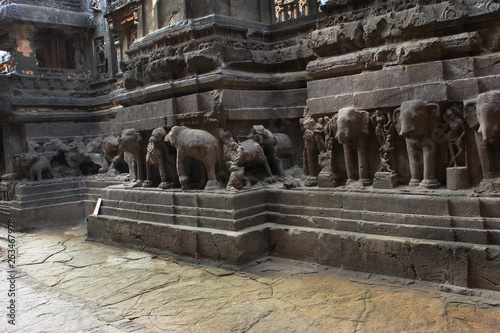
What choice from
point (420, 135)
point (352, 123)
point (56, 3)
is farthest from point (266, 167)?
point (56, 3)

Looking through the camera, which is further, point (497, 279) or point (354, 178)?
point (354, 178)

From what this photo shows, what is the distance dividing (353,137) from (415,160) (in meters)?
0.81

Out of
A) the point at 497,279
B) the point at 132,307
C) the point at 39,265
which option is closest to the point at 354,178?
the point at 497,279

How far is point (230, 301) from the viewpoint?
4574 millimetres

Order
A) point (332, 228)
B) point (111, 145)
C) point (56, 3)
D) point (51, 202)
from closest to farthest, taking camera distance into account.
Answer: point (332, 228) → point (51, 202) → point (111, 145) → point (56, 3)

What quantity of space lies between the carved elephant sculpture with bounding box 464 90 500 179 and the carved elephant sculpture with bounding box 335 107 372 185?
47.7 inches

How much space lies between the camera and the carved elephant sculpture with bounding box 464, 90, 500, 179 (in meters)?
4.23

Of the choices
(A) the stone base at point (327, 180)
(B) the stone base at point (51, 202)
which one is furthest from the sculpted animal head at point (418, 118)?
(B) the stone base at point (51, 202)

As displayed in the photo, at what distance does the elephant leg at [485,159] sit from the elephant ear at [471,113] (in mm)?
123

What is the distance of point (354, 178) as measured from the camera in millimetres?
5625

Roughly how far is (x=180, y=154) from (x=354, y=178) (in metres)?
2.67

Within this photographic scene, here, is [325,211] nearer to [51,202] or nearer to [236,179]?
[236,179]

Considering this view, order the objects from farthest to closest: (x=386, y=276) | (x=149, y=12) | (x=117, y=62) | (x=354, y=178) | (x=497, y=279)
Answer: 1. (x=117, y=62)
2. (x=149, y=12)
3. (x=354, y=178)
4. (x=386, y=276)
5. (x=497, y=279)

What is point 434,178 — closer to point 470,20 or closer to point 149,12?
point 470,20
